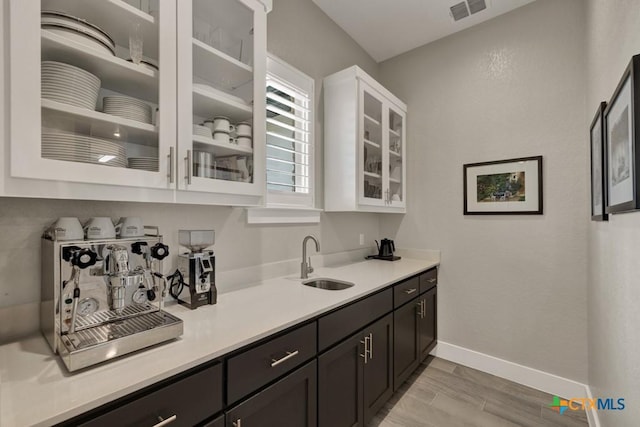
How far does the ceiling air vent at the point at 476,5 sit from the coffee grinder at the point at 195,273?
268 cm

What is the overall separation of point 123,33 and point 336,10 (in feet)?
6.26

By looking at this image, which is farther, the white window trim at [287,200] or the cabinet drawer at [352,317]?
the white window trim at [287,200]

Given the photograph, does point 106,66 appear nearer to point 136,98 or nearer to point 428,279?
point 136,98

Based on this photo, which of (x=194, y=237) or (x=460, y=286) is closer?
(x=194, y=237)

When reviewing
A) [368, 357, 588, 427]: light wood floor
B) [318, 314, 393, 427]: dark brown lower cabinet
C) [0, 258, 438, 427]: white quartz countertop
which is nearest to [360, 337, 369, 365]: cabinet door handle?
[318, 314, 393, 427]: dark brown lower cabinet

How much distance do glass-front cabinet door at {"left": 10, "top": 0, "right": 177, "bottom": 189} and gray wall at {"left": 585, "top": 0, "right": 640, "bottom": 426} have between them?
168 cm

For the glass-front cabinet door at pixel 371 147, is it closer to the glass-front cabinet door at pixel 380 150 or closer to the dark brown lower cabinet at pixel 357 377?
the glass-front cabinet door at pixel 380 150

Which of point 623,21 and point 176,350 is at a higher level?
point 623,21

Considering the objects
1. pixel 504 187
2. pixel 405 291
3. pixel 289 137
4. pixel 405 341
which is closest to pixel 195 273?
pixel 289 137

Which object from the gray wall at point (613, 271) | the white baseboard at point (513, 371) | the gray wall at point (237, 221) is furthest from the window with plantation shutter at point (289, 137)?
the white baseboard at point (513, 371)

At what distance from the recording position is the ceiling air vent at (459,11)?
7.62 ft

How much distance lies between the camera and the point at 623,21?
1.09 meters

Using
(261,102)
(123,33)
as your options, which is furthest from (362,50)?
(123,33)

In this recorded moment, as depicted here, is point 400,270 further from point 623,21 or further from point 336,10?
point 336,10
